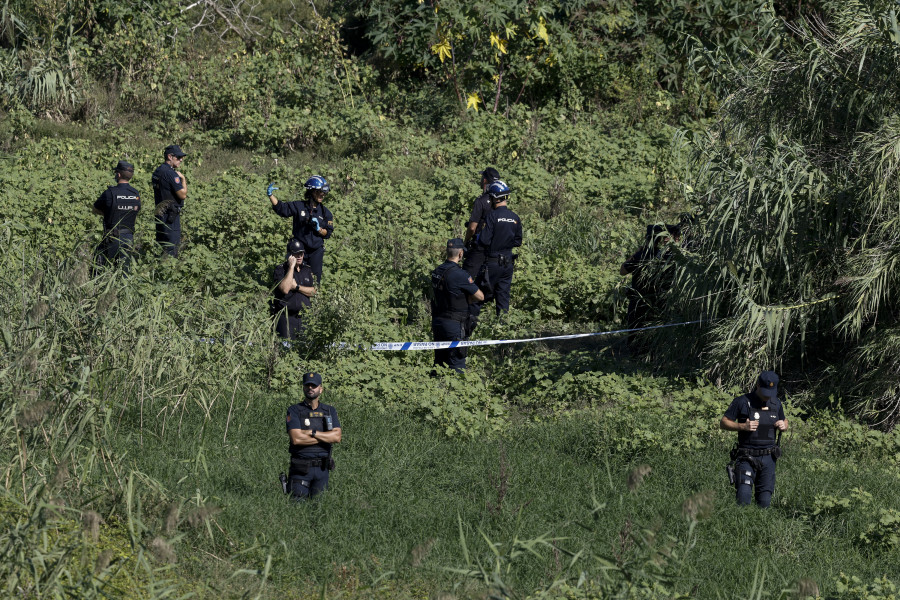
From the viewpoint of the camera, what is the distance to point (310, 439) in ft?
24.2

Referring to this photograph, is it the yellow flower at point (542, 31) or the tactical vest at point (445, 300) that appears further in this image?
the yellow flower at point (542, 31)

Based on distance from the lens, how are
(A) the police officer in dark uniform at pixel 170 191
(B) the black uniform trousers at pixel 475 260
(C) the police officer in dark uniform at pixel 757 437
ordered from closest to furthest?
(C) the police officer in dark uniform at pixel 757 437 < (B) the black uniform trousers at pixel 475 260 < (A) the police officer in dark uniform at pixel 170 191

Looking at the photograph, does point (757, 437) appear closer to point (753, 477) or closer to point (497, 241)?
point (753, 477)

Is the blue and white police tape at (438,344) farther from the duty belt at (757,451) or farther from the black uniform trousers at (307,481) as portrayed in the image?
the black uniform trousers at (307,481)

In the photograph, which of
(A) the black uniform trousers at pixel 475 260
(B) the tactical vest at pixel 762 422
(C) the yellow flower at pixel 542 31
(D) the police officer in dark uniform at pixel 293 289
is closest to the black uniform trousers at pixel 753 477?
(B) the tactical vest at pixel 762 422

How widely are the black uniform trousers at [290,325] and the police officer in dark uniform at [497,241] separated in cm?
221

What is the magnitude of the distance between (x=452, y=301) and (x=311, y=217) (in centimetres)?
218

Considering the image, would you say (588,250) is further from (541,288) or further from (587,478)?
(587,478)

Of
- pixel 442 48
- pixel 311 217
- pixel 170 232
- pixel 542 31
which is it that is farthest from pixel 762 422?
pixel 542 31

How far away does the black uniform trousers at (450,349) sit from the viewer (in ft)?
36.5

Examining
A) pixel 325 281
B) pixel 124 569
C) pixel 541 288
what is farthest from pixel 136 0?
pixel 124 569

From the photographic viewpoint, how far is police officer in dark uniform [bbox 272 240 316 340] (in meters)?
11.0

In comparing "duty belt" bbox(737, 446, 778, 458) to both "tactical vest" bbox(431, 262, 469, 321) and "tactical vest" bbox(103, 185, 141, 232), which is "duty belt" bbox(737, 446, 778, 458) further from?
"tactical vest" bbox(103, 185, 141, 232)

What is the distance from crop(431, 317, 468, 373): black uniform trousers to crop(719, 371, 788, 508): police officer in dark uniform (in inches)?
146
